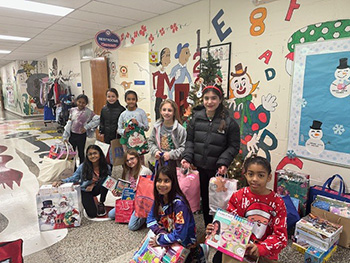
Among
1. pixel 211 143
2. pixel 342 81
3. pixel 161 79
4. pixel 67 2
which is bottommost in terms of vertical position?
pixel 211 143

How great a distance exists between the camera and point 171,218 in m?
1.80

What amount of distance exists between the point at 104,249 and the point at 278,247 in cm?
153

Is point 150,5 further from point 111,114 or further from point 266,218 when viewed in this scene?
point 266,218

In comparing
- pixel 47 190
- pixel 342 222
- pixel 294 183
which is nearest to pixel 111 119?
pixel 47 190

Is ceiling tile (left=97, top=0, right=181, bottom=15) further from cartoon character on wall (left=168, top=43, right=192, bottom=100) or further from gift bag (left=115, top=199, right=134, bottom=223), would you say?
gift bag (left=115, top=199, right=134, bottom=223)

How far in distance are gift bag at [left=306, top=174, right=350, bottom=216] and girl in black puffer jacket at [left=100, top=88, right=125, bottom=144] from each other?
102 inches

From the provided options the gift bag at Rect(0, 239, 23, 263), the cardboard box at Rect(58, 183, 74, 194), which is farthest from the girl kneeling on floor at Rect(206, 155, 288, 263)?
the cardboard box at Rect(58, 183, 74, 194)

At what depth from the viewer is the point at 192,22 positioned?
150 inches

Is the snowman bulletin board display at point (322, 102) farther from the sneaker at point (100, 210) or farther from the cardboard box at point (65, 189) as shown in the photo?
the cardboard box at point (65, 189)

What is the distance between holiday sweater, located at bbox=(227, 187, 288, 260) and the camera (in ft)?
4.50

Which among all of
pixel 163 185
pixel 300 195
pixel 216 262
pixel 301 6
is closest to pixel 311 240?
pixel 300 195

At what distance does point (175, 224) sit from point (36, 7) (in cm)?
401

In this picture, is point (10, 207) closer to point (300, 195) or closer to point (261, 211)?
point (261, 211)

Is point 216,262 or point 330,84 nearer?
point 216,262
